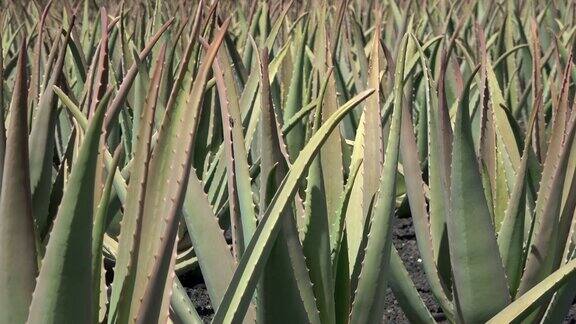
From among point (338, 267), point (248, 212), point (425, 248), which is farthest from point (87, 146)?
point (425, 248)

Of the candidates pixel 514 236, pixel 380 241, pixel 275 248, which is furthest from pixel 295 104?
pixel 275 248

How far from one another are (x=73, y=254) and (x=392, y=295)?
99 cm

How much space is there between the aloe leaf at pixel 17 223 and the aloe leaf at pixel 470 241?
0.45m

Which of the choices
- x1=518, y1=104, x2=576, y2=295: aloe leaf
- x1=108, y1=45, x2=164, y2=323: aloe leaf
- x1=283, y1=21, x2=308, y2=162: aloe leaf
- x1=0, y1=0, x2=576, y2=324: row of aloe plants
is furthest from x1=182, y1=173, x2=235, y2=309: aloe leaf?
x1=283, y1=21, x2=308, y2=162: aloe leaf

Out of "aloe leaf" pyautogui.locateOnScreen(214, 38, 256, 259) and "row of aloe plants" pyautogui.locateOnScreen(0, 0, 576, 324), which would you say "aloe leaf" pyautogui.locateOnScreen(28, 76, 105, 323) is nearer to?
"row of aloe plants" pyautogui.locateOnScreen(0, 0, 576, 324)

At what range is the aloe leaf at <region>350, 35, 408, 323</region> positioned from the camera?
779 millimetres

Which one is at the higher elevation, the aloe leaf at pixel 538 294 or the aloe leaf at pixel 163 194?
the aloe leaf at pixel 163 194

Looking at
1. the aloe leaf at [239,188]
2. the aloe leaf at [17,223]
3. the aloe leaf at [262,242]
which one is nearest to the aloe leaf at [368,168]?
the aloe leaf at [239,188]

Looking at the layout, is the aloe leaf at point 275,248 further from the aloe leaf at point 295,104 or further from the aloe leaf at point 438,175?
the aloe leaf at point 295,104

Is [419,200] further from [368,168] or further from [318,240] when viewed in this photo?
[318,240]

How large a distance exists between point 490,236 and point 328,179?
174 mm

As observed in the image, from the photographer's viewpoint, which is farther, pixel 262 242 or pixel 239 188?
pixel 239 188

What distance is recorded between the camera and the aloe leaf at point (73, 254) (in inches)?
18.5

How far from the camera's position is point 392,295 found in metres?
1.42
